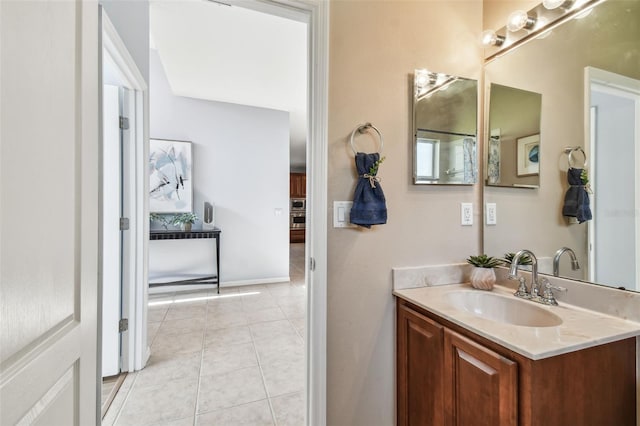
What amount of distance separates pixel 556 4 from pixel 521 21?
132 mm

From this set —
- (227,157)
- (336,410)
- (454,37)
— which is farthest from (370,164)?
(227,157)

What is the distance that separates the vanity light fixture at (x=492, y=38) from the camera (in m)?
1.46

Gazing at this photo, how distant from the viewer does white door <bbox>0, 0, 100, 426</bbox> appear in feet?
1.49

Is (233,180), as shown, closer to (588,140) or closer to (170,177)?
(170,177)

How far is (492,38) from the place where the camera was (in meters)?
1.47

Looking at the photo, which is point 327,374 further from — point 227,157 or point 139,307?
point 227,157

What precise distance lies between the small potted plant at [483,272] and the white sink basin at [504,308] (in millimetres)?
45

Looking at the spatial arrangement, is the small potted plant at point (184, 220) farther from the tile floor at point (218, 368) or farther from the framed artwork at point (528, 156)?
the framed artwork at point (528, 156)

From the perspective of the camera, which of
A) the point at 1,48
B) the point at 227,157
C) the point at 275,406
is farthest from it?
the point at 227,157

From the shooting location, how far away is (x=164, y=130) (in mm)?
3729

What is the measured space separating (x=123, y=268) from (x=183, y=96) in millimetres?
2754

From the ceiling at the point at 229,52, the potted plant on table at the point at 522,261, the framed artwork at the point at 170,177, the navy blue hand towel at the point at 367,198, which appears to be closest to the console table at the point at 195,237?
the framed artwork at the point at 170,177

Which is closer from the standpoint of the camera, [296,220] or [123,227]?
[123,227]

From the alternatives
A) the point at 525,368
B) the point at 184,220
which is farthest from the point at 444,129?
the point at 184,220
